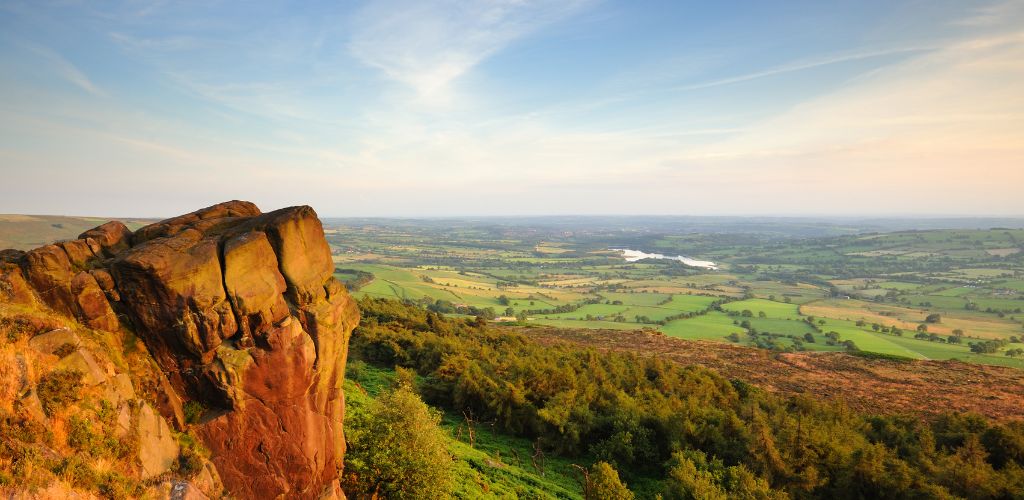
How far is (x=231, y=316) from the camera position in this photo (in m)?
18.2

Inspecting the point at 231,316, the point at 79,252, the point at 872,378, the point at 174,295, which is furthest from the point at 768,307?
the point at 79,252

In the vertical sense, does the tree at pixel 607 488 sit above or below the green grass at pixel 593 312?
above

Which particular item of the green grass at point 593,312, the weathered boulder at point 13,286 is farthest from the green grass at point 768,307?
the weathered boulder at point 13,286

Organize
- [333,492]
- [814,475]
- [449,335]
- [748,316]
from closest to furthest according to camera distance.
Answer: [333,492] < [814,475] < [449,335] < [748,316]

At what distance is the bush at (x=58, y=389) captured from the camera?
1334 cm

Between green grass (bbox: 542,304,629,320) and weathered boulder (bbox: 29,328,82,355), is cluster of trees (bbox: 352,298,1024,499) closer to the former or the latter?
weathered boulder (bbox: 29,328,82,355)

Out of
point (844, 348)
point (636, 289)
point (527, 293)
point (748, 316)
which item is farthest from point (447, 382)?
point (636, 289)

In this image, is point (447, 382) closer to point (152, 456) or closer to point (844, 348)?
point (152, 456)

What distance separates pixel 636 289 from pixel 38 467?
191586 mm

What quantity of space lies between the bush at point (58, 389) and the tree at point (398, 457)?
14552 mm

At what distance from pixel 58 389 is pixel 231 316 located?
543cm

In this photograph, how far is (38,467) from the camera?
1189 cm

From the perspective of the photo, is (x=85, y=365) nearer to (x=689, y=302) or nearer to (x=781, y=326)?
(x=781, y=326)

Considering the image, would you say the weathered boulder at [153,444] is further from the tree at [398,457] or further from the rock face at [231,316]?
the tree at [398,457]
